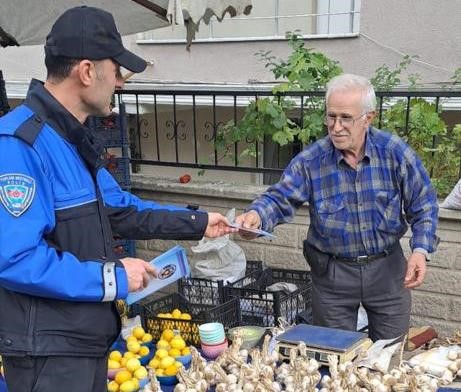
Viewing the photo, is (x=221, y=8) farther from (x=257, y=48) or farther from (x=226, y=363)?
(x=257, y=48)

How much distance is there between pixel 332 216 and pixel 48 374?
1.52m

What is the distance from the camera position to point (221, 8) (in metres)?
3.70

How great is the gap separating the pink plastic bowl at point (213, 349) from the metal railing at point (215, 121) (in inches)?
78.6

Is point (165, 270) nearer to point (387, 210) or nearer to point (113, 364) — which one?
point (113, 364)

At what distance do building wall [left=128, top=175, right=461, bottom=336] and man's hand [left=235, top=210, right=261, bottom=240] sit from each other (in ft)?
5.25

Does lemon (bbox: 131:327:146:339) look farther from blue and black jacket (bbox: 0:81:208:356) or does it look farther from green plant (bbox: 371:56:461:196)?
green plant (bbox: 371:56:461:196)

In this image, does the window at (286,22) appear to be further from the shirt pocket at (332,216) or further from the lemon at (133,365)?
the lemon at (133,365)

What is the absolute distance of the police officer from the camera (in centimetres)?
160

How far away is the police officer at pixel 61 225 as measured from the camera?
1603 mm

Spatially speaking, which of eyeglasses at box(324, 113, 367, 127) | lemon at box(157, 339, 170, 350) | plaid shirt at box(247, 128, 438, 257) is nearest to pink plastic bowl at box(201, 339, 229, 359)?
lemon at box(157, 339, 170, 350)

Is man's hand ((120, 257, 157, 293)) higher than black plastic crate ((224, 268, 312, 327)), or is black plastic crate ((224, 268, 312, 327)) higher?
man's hand ((120, 257, 157, 293))

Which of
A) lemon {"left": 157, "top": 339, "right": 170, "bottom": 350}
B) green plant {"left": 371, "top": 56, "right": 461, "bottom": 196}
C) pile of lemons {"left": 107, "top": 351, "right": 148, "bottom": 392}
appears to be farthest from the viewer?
green plant {"left": 371, "top": 56, "right": 461, "bottom": 196}

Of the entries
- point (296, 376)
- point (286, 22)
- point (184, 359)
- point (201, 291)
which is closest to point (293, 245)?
point (201, 291)

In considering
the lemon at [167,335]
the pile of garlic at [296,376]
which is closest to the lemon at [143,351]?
the lemon at [167,335]
